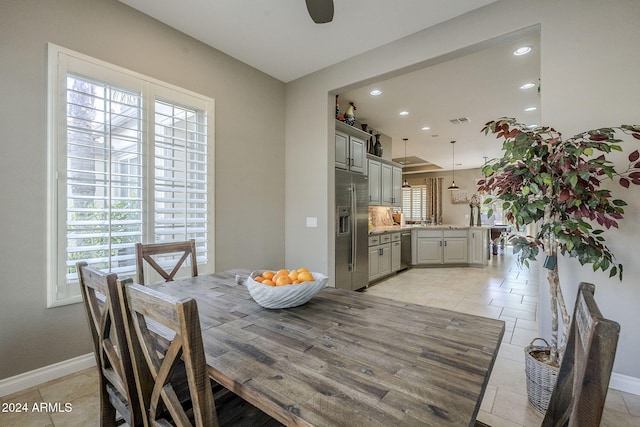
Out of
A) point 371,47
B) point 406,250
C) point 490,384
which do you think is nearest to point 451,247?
point 406,250

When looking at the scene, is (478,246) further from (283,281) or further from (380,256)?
(283,281)

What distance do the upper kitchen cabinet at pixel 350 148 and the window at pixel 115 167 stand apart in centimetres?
182

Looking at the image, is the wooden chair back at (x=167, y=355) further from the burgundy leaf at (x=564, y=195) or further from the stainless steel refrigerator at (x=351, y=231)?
the stainless steel refrigerator at (x=351, y=231)

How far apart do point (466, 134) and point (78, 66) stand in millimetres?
6521

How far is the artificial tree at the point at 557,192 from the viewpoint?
66.2 inches

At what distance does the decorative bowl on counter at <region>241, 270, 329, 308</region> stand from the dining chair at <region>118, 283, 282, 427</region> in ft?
1.33

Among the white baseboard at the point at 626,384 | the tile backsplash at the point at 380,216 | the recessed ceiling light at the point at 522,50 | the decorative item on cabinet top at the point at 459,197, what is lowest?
the white baseboard at the point at 626,384

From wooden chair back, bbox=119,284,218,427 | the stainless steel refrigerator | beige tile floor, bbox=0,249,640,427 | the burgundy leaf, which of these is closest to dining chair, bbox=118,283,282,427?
wooden chair back, bbox=119,284,218,427

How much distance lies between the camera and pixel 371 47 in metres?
3.16

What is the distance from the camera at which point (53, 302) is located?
2.15m

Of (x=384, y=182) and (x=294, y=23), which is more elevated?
(x=294, y=23)

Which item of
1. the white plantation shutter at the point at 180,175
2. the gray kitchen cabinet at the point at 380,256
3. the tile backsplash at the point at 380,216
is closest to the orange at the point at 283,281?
the white plantation shutter at the point at 180,175

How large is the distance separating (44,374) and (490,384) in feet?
10.6

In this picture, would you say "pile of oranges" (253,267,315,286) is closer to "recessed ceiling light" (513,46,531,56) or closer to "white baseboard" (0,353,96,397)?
"white baseboard" (0,353,96,397)
